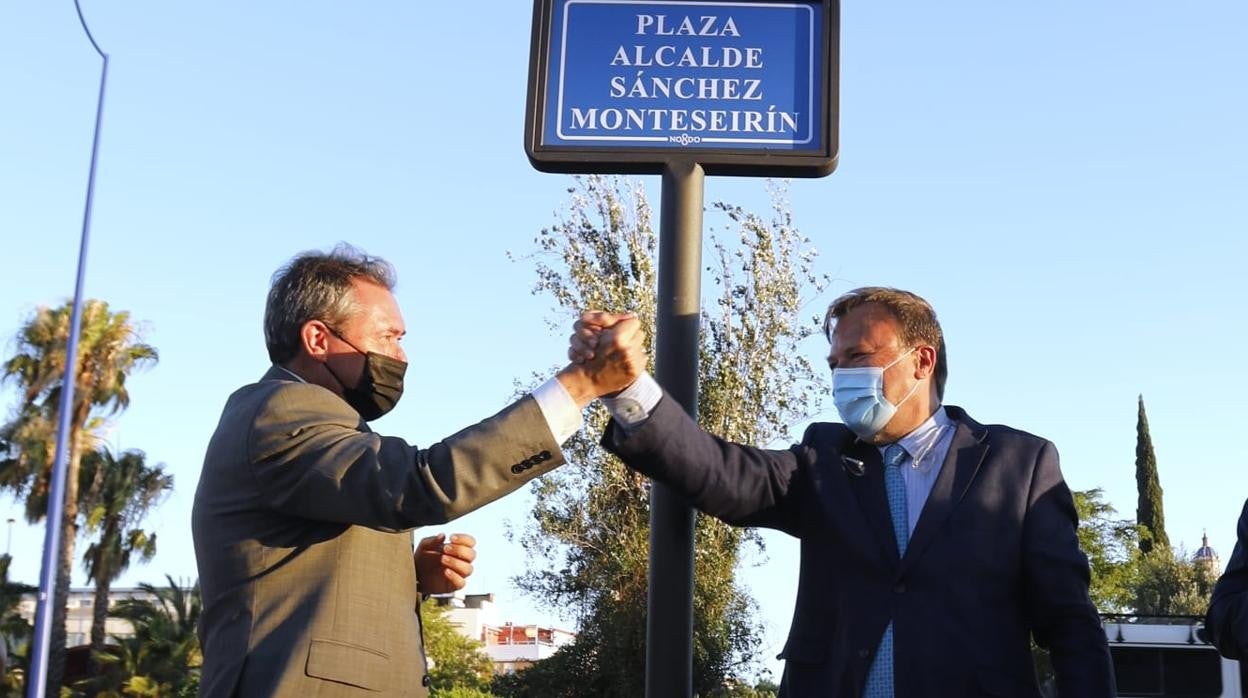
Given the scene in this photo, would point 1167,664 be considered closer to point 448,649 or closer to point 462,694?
point 462,694

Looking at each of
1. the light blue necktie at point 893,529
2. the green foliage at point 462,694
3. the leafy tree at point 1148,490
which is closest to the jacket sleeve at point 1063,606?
the light blue necktie at point 893,529

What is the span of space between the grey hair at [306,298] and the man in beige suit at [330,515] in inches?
4.3

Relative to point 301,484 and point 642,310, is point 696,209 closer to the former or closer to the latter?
point 301,484

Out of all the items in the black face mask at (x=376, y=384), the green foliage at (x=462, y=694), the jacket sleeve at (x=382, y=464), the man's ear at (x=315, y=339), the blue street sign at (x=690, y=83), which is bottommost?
the green foliage at (x=462, y=694)

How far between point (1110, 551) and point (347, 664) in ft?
127

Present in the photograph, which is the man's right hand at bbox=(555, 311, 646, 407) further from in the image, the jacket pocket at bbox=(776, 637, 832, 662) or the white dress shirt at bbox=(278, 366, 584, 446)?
the jacket pocket at bbox=(776, 637, 832, 662)

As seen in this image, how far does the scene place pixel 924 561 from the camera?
3271 millimetres

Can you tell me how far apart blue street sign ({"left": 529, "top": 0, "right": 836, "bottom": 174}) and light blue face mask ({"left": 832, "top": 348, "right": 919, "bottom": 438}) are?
56 cm

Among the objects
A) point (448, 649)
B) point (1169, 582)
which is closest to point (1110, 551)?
point (1169, 582)

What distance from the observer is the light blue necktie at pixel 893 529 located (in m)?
3.18

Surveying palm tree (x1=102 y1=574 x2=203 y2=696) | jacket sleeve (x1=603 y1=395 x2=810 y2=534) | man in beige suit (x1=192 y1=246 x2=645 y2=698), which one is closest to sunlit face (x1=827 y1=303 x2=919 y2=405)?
jacket sleeve (x1=603 y1=395 x2=810 y2=534)

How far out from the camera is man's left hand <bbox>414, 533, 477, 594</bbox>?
345cm

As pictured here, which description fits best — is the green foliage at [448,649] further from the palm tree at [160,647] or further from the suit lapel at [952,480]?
the suit lapel at [952,480]

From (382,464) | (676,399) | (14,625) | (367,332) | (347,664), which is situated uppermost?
(367,332)
